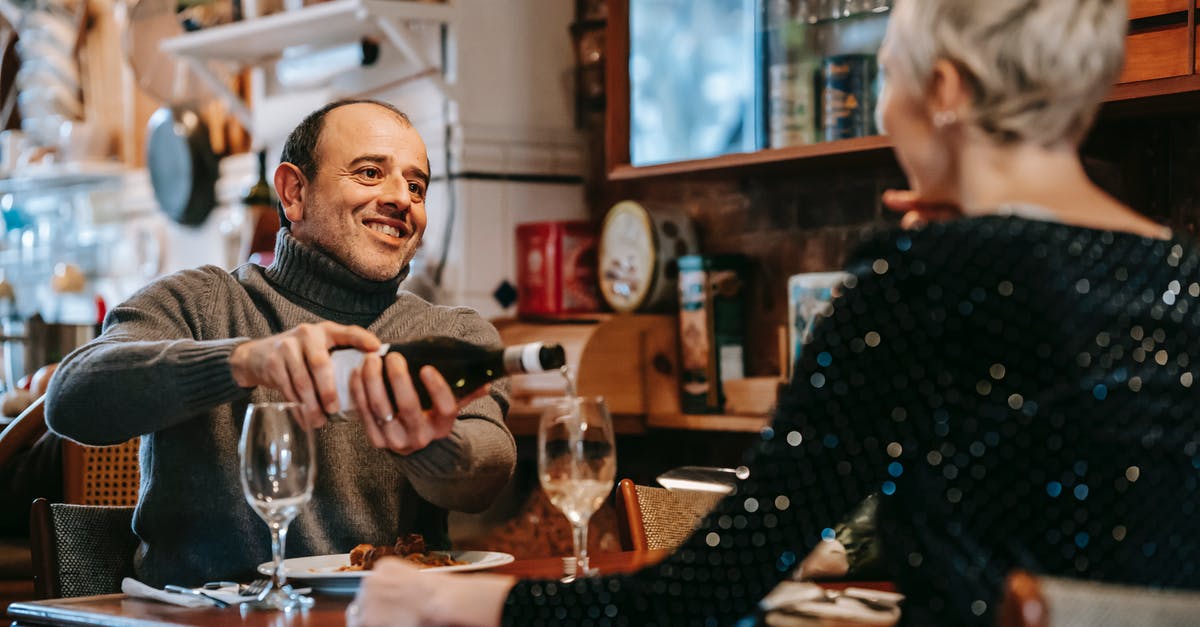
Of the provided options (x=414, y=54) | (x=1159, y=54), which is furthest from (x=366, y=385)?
(x=414, y=54)

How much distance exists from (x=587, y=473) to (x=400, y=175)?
776 mm

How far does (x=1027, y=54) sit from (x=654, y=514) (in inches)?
39.6

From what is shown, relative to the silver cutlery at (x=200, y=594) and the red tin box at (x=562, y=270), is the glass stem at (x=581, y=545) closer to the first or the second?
the silver cutlery at (x=200, y=594)

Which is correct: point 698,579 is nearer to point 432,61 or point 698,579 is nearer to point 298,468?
point 298,468

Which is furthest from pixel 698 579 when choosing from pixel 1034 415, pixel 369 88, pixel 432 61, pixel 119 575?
pixel 369 88

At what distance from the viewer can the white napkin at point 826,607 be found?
4.26ft

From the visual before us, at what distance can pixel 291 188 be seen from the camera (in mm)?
2244

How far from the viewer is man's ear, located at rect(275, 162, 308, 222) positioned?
223 cm

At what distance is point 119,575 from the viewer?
1985 mm

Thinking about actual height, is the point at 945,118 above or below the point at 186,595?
above

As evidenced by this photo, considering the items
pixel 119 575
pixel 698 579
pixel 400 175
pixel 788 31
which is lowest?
pixel 119 575

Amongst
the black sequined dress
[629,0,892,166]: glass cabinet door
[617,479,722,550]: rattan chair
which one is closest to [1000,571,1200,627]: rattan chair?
the black sequined dress

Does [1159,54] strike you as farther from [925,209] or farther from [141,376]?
[141,376]

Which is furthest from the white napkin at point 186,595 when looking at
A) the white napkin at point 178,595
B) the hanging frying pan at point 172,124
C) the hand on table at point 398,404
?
the hanging frying pan at point 172,124
